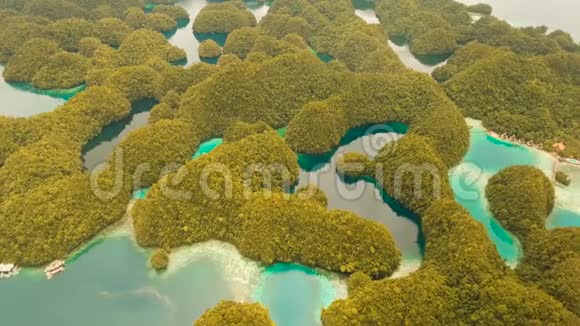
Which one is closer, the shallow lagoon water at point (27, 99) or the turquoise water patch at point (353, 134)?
the turquoise water patch at point (353, 134)

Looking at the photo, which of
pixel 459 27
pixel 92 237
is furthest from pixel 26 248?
pixel 459 27

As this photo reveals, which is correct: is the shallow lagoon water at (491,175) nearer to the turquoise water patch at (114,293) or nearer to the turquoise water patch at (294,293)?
the turquoise water patch at (294,293)

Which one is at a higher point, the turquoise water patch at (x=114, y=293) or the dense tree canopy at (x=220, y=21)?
the turquoise water patch at (x=114, y=293)

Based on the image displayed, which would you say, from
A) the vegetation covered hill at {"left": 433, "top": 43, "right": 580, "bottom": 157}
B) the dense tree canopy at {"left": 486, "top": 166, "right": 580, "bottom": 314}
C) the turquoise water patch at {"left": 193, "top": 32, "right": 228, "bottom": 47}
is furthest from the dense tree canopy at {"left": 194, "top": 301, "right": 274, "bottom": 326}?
the turquoise water patch at {"left": 193, "top": 32, "right": 228, "bottom": 47}

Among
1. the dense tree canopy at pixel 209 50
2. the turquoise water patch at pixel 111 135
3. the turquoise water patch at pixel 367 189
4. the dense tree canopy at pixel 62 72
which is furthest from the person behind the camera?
the dense tree canopy at pixel 209 50

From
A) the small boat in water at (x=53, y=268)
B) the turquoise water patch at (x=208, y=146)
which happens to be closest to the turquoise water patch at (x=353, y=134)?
the turquoise water patch at (x=208, y=146)

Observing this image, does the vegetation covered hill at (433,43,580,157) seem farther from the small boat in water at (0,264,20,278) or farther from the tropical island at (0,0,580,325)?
the small boat in water at (0,264,20,278)

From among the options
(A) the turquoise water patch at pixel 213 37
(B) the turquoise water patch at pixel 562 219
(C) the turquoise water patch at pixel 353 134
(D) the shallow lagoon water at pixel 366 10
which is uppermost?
(B) the turquoise water patch at pixel 562 219

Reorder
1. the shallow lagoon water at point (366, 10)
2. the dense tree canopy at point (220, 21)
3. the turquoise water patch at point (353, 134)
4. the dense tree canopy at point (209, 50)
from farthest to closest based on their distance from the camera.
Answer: the shallow lagoon water at point (366, 10) → the dense tree canopy at point (220, 21) → the dense tree canopy at point (209, 50) → the turquoise water patch at point (353, 134)
